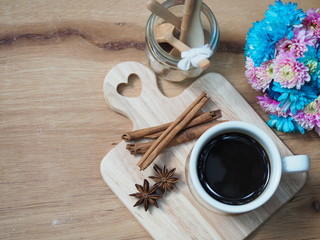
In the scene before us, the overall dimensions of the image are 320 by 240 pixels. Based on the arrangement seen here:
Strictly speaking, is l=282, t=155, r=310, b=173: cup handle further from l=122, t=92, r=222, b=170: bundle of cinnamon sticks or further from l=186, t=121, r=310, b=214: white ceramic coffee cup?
l=122, t=92, r=222, b=170: bundle of cinnamon sticks

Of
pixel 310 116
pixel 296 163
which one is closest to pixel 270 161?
pixel 296 163

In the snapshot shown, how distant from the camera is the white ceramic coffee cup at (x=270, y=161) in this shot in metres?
0.79

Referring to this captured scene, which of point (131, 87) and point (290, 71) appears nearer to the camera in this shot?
point (290, 71)

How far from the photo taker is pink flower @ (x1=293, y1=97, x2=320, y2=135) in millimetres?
906

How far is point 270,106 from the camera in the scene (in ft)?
3.11

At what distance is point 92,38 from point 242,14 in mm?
386

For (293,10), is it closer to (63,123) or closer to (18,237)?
(63,123)

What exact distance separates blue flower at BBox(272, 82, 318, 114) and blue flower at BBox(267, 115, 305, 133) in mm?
40

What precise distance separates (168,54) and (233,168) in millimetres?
291

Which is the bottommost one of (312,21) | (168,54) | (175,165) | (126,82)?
(175,165)

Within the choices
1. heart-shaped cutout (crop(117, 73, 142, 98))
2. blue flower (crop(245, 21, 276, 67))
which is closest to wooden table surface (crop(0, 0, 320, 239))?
heart-shaped cutout (crop(117, 73, 142, 98))

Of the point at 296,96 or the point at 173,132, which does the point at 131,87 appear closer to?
the point at 173,132

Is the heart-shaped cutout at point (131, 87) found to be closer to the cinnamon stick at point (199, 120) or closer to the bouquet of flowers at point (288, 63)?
the cinnamon stick at point (199, 120)

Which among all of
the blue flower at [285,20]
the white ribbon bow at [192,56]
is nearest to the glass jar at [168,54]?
the white ribbon bow at [192,56]
